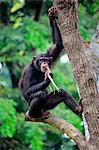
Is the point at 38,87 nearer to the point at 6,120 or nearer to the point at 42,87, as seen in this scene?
the point at 42,87

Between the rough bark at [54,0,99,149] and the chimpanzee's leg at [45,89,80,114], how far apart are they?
1.50 meters

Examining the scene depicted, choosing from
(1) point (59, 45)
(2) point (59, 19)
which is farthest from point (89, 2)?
(2) point (59, 19)

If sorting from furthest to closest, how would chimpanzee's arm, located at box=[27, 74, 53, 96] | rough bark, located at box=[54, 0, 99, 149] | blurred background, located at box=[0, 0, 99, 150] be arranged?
1. blurred background, located at box=[0, 0, 99, 150]
2. chimpanzee's arm, located at box=[27, 74, 53, 96]
3. rough bark, located at box=[54, 0, 99, 149]

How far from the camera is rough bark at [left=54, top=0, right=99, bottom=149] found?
4.59 m

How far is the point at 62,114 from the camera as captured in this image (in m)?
9.41

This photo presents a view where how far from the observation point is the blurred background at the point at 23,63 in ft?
29.0

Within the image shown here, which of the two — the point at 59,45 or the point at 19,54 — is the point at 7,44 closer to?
the point at 19,54

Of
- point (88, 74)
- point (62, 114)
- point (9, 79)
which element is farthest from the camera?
point (9, 79)

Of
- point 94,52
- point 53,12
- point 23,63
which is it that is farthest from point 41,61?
point 23,63

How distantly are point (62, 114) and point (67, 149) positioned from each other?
0.90 metres

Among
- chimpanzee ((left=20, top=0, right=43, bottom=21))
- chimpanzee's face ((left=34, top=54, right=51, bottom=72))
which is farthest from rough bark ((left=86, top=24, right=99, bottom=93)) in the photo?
chimpanzee ((left=20, top=0, right=43, bottom=21))

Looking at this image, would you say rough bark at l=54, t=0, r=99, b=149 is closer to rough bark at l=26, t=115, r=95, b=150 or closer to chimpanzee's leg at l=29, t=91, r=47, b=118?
rough bark at l=26, t=115, r=95, b=150

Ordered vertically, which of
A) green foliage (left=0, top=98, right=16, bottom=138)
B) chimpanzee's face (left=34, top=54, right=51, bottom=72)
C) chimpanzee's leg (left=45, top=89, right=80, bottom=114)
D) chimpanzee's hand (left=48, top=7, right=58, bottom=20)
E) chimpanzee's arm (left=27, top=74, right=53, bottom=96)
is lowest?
green foliage (left=0, top=98, right=16, bottom=138)

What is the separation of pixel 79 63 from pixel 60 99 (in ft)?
6.24
